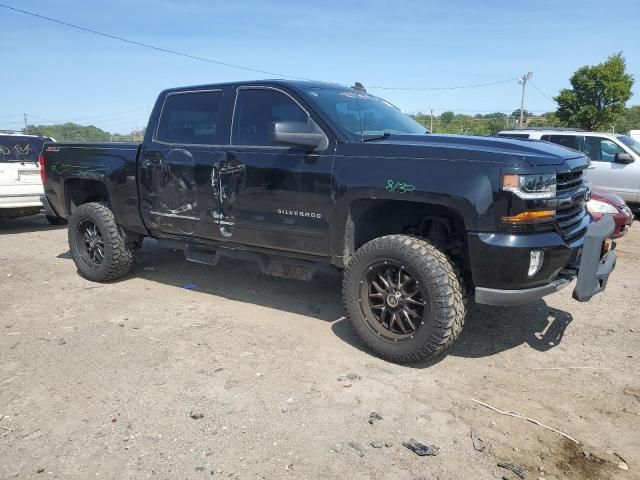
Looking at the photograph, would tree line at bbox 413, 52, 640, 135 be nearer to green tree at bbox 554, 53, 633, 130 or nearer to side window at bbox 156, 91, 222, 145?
green tree at bbox 554, 53, 633, 130

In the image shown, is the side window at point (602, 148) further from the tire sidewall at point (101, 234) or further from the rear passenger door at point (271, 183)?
the tire sidewall at point (101, 234)

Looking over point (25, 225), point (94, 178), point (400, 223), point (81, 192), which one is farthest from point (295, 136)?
point (25, 225)

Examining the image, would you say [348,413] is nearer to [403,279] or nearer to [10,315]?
[403,279]

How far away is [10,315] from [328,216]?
3.15 m

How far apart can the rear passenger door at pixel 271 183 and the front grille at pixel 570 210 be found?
1580 mm

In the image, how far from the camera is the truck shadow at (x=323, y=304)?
4.04m

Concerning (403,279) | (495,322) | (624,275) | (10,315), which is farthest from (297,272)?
(624,275)

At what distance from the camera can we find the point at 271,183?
4.06 meters

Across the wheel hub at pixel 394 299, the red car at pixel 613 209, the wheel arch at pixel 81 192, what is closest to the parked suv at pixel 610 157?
the red car at pixel 613 209

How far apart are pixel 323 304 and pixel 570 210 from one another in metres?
2.34

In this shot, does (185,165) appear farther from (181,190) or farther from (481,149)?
(481,149)

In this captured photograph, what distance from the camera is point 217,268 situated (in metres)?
6.21

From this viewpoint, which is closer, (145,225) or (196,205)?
(196,205)

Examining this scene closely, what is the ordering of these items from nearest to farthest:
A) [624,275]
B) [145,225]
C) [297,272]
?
[297,272]
[145,225]
[624,275]
